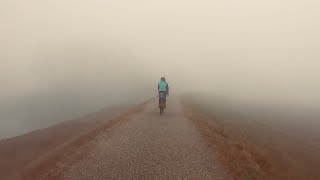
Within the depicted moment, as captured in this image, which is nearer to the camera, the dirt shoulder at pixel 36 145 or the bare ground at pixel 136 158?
the bare ground at pixel 136 158

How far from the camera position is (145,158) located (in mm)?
Answer: 17484

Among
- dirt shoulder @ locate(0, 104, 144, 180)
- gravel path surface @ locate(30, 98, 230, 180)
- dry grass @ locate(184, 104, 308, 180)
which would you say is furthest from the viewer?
dirt shoulder @ locate(0, 104, 144, 180)

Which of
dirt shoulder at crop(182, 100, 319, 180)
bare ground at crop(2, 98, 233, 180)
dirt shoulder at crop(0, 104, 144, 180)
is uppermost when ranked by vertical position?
bare ground at crop(2, 98, 233, 180)

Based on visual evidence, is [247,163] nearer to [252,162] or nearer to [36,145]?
[252,162]

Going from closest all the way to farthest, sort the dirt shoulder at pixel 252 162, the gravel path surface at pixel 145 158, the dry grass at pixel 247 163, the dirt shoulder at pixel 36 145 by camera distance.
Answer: the gravel path surface at pixel 145 158, the dry grass at pixel 247 163, the dirt shoulder at pixel 252 162, the dirt shoulder at pixel 36 145

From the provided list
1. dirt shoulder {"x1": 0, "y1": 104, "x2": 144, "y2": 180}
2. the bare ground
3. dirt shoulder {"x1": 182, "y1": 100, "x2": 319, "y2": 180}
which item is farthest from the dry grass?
dirt shoulder {"x1": 0, "y1": 104, "x2": 144, "y2": 180}

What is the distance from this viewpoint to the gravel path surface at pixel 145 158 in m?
15.4

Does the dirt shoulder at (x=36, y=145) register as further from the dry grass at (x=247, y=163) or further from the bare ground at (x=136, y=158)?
the dry grass at (x=247, y=163)

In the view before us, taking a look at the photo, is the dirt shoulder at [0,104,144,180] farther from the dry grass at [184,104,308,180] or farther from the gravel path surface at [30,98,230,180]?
the dry grass at [184,104,308,180]

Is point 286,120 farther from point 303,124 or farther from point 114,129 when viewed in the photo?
point 114,129

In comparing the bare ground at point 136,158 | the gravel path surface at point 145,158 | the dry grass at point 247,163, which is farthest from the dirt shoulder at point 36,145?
the dry grass at point 247,163

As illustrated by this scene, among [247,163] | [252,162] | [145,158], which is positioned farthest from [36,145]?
[247,163]

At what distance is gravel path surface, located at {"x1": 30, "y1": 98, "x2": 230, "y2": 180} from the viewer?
50.5 ft

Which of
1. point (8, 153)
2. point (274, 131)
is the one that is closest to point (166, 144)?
point (8, 153)
